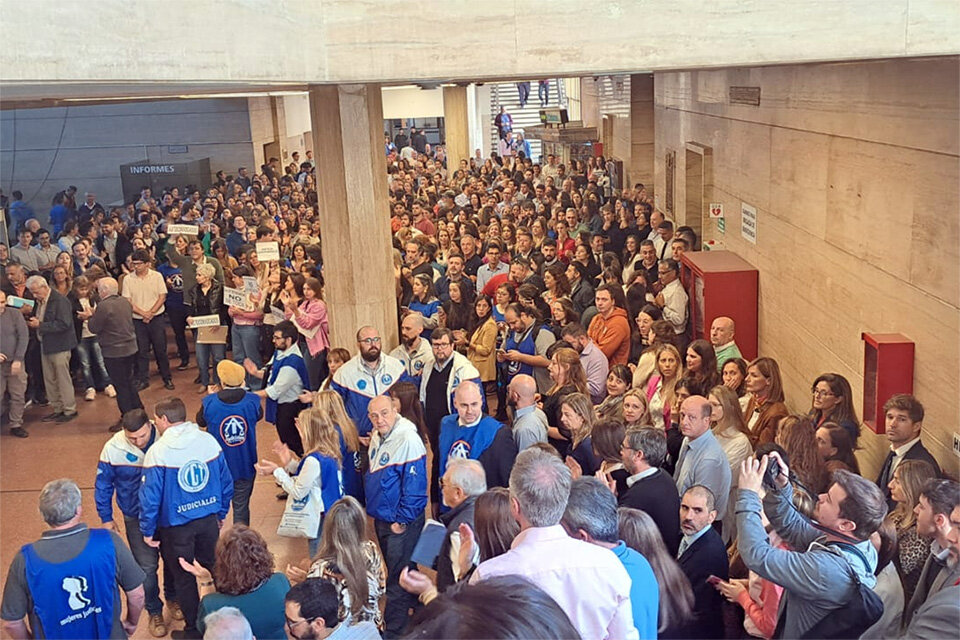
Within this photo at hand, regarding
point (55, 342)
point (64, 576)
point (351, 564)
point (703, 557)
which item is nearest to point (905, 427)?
point (703, 557)

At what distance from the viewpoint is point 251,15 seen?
213 inches

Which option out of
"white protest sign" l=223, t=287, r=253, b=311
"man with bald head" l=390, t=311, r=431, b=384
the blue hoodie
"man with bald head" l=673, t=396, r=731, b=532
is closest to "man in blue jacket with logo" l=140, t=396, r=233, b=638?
"man with bald head" l=390, t=311, r=431, b=384

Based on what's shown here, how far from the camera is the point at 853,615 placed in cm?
373

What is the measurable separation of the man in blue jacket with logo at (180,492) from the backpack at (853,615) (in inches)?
140

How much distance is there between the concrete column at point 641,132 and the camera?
61.7 ft

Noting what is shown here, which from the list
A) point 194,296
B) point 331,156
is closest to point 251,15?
point 331,156

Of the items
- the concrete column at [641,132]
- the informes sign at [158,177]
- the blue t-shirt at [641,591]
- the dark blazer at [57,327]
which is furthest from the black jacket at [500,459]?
the informes sign at [158,177]

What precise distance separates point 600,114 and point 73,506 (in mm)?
21667

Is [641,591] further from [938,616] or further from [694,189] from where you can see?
[694,189]

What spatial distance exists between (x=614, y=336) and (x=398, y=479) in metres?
3.22

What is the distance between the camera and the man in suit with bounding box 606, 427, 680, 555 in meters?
4.81

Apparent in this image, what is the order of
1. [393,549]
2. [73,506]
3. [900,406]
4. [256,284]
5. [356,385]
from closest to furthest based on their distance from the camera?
[73,506] < [900,406] < [393,549] < [356,385] < [256,284]

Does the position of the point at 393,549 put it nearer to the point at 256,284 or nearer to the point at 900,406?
the point at 900,406

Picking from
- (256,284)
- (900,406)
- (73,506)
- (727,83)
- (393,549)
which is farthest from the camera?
(727,83)
